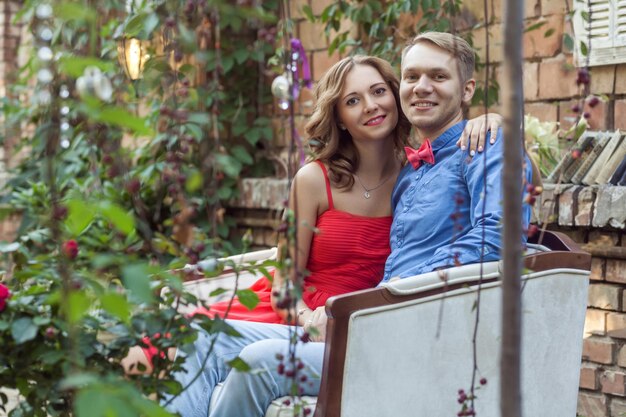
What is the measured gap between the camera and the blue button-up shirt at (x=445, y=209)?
7.79 ft

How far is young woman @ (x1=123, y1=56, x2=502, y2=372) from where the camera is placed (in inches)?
106

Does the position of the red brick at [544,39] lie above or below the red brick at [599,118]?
above

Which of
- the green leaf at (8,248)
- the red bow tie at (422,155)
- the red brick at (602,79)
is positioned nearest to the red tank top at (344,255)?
the red bow tie at (422,155)

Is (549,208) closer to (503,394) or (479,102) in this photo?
(479,102)

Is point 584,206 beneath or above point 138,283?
beneath

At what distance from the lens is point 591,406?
137 inches

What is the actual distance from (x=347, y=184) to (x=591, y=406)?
4.49 ft

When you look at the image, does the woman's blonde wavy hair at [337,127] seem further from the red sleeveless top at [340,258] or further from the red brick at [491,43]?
the red brick at [491,43]

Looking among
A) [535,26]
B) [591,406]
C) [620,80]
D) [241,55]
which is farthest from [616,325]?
[241,55]

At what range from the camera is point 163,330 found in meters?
1.85

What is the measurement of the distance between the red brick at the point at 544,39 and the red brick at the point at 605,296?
0.93m

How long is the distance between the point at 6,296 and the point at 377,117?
1.18 metres

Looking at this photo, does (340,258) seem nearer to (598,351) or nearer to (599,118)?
(598,351)

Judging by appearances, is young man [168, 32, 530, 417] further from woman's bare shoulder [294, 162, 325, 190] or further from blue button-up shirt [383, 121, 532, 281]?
woman's bare shoulder [294, 162, 325, 190]
